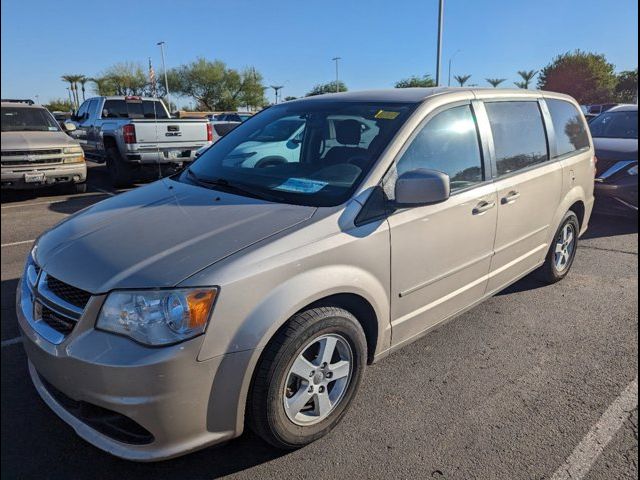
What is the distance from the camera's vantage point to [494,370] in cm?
315

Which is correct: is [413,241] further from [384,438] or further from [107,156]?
[107,156]

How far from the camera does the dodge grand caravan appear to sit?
1941 mm

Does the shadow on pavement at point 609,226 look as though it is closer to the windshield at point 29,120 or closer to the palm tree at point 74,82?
the windshield at point 29,120

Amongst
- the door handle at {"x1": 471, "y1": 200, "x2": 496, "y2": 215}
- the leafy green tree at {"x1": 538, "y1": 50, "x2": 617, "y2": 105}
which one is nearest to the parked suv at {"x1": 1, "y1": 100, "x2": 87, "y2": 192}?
the door handle at {"x1": 471, "y1": 200, "x2": 496, "y2": 215}

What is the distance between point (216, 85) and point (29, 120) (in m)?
56.8

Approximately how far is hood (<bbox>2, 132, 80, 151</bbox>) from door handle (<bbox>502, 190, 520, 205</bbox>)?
19.7ft

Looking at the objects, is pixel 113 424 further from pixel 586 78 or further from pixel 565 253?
pixel 586 78

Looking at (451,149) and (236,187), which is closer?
(236,187)


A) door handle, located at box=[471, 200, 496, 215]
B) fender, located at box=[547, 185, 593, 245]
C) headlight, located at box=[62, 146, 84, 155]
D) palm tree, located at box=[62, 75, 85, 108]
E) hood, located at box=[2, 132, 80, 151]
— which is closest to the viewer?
door handle, located at box=[471, 200, 496, 215]

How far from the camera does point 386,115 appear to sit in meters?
2.96

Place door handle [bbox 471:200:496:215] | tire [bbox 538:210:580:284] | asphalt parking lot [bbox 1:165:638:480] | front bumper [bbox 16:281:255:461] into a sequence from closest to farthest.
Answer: front bumper [bbox 16:281:255:461] < asphalt parking lot [bbox 1:165:638:480] < door handle [bbox 471:200:496:215] < tire [bbox 538:210:580:284]

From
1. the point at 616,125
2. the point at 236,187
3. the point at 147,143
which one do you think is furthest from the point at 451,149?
the point at 147,143

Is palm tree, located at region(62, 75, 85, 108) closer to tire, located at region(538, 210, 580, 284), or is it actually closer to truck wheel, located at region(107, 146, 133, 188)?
truck wheel, located at region(107, 146, 133, 188)

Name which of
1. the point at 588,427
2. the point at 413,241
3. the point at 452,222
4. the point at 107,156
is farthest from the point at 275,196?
the point at 107,156
